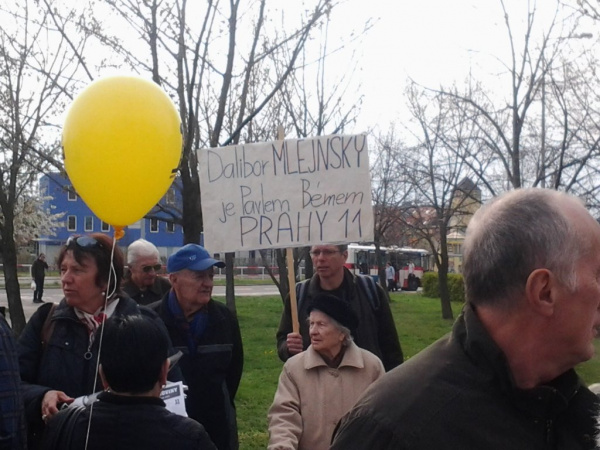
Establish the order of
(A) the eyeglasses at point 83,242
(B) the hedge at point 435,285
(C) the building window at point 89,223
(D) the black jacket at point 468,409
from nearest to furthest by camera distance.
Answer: (D) the black jacket at point 468,409, (A) the eyeglasses at point 83,242, (B) the hedge at point 435,285, (C) the building window at point 89,223

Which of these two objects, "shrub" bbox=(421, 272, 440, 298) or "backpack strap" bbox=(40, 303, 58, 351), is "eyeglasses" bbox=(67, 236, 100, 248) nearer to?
"backpack strap" bbox=(40, 303, 58, 351)

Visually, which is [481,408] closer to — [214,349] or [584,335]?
[584,335]

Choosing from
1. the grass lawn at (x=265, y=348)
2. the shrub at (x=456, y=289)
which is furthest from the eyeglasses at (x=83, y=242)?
the shrub at (x=456, y=289)

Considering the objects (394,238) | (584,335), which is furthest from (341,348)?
(394,238)

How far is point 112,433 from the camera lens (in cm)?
270

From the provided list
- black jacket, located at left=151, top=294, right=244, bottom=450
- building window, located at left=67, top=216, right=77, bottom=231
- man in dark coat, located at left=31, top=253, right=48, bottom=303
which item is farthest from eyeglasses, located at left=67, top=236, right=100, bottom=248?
building window, located at left=67, top=216, right=77, bottom=231

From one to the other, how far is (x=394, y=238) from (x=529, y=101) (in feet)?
82.2

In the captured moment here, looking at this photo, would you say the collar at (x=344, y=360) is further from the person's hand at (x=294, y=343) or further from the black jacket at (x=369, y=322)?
the black jacket at (x=369, y=322)

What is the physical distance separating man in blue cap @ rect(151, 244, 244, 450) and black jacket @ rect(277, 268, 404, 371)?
1.55ft

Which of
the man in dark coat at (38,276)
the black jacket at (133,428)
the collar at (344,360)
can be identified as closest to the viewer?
the black jacket at (133,428)

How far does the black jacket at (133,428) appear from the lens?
8.77ft

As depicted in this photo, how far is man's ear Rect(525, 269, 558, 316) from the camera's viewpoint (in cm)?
181

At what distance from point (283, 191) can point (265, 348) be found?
9.11 m

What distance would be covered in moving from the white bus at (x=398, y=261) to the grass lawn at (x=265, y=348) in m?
14.5
